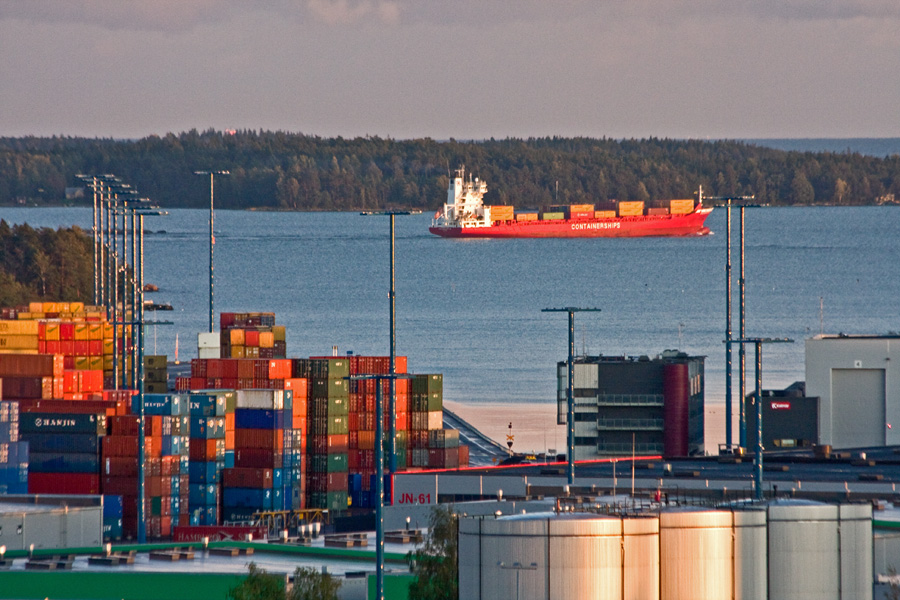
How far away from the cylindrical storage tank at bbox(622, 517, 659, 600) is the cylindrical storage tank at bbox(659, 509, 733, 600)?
5.2 inches

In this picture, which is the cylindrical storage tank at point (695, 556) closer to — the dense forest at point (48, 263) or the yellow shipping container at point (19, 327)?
the yellow shipping container at point (19, 327)

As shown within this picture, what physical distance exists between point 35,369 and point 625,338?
204 ft

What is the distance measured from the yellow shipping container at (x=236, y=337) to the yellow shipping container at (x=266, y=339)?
57 centimetres

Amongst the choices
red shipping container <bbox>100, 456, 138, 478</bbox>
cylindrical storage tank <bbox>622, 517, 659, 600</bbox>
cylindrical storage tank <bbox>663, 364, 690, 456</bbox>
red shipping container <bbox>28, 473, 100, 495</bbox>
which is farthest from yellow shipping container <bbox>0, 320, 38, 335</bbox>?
cylindrical storage tank <bbox>622, 517, 659, 600</bbox>

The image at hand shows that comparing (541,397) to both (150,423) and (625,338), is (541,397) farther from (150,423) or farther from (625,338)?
(150,423)

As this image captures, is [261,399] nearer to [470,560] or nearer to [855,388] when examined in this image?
[855,388]

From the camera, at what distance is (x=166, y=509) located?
36.0 meters

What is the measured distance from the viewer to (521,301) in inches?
5153

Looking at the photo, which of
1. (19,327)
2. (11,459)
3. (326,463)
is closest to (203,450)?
(326,463)

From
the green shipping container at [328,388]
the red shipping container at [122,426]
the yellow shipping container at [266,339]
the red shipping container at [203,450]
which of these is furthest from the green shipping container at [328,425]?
the yellow shipping container at [266,339]

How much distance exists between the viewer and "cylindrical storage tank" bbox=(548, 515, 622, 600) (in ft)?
58.0

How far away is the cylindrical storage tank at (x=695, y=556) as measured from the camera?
18156 millimetres

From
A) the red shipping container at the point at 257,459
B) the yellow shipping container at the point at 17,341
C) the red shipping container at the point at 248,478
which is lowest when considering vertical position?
the red shipping container at the point at 248,478

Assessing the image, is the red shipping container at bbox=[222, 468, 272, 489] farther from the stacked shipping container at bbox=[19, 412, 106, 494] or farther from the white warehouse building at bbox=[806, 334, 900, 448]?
the white warehouse building at bbox=[806, 334, 900, 448]
